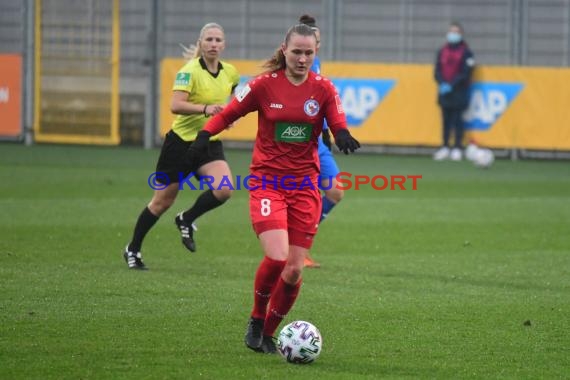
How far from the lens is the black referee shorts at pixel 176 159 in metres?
10.8

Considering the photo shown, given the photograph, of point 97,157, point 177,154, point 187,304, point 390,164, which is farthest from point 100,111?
point 187,304

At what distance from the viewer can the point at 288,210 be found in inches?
294

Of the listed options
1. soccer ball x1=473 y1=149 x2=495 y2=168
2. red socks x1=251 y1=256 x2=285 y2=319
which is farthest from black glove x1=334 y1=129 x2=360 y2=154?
soccer ball x1=473 y1=149 x2=495 y2=168

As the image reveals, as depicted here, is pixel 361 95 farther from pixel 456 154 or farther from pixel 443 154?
pixel 456 154

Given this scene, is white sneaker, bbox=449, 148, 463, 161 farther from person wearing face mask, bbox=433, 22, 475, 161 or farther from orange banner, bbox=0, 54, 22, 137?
orange banner, bbox=0, 54, 22, 137

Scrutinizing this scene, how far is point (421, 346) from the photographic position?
295 inches

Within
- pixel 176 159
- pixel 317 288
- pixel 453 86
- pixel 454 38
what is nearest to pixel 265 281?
pixel 317 288

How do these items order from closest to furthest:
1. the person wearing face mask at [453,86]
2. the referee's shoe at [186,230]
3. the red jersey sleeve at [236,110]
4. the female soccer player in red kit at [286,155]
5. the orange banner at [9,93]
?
the female soccer player in red kit at [286,155]
the red jersey sleeve at [236,110]
the referee's shoe at [186,230]
the person wearing face mask at [453,86]
the orange banner at [9,93]

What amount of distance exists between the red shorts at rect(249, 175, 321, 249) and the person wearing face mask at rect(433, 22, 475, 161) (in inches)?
618

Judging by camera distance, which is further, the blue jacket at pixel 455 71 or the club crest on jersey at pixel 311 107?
the blue jacket at pixel 455 71

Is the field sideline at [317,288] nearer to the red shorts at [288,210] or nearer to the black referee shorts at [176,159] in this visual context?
the red shorts at [288,210]

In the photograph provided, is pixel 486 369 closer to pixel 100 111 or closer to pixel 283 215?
pixel 283 215

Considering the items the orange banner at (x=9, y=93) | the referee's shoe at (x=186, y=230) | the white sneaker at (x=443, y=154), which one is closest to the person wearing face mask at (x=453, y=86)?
the white sneaker at (x=443, y=154)

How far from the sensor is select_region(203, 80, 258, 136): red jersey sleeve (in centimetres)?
752
